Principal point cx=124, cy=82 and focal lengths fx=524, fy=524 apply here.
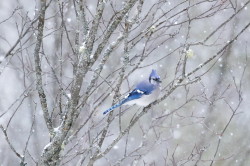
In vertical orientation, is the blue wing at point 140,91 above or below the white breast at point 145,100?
above

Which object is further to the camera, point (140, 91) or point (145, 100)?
point (140, 91)

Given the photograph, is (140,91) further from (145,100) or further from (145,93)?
(145,100)

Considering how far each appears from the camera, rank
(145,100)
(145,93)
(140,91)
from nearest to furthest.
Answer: (145,100), (145,93), (140,91)

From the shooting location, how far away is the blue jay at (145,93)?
20.2ft

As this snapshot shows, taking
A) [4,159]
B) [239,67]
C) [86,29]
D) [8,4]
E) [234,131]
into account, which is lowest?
[86,29]

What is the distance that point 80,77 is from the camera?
4.25m

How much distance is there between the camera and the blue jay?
6172 mm

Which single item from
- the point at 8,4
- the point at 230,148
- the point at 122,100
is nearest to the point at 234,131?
the point at 230,148

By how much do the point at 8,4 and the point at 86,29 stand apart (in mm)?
13591

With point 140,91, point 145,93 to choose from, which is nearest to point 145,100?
point 145,93

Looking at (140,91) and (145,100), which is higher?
(140,91)

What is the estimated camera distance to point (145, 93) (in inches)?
250

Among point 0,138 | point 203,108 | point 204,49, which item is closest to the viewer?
point 0,138

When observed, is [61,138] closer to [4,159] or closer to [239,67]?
[4,159]
